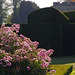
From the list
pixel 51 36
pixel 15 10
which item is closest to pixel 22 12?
pixel 15 10

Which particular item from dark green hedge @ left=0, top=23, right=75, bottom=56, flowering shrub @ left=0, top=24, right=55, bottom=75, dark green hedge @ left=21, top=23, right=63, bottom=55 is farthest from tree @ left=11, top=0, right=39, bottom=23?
flowering shrub @ left=0, top=24, right=55, bottom=75

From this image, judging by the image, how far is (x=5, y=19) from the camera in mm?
54969

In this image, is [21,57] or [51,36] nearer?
[21,57]

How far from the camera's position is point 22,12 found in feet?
211

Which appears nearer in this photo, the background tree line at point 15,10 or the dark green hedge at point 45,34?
the dark green hedge at point 45,34

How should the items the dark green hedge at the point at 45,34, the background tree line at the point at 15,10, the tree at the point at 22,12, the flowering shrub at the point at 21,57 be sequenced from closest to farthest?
the flowering shrub at the point at 21,57
the dark green hedge at the point at 45,34
the background tree line at the point at 15,10
the tree at the point at 22,12

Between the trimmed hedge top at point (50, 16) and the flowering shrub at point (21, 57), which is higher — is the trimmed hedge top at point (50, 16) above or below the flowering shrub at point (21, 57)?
above

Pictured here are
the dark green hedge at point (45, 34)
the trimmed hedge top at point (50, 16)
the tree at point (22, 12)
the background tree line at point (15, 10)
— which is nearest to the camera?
the dark green hedge at point (45, 34)

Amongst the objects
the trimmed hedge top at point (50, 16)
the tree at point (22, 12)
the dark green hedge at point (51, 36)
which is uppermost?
the tree at point (22, 12)

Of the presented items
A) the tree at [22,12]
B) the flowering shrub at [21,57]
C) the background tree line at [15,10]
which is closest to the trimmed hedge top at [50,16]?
the flowering shrub at [21,57]

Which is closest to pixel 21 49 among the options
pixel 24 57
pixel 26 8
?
pixel 24 57

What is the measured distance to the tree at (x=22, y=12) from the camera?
60.5 m

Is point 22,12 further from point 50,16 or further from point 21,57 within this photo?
point 21,57

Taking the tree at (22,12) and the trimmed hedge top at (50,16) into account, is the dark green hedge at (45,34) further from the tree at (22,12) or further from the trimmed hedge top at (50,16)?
the tree at (22,12)
